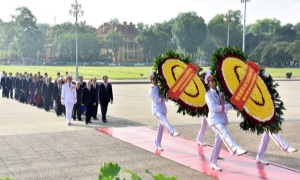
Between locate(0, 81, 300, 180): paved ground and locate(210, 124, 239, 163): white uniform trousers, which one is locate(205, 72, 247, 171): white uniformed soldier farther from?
locate(0, 81, 300, 180): paved ground

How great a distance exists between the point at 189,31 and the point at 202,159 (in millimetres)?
98003

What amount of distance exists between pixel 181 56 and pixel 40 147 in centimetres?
429

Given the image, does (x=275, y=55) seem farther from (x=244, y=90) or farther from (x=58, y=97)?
(x=244, y=90)

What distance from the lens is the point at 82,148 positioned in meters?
10.1

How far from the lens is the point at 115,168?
1829 millimetres

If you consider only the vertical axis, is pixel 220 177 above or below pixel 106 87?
below

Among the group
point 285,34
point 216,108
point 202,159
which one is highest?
point 285,34

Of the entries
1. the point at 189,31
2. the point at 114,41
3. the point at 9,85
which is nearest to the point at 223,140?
the point at 9,85

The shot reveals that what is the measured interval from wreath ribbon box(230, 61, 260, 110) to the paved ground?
4.97ft

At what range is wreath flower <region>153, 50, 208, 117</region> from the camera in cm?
1002

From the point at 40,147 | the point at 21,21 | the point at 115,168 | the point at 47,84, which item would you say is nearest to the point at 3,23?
the point at 21,21

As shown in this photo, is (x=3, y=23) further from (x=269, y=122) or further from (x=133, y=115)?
(x=269, y=122)

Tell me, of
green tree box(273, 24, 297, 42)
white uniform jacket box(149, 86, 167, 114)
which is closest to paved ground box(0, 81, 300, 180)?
white uniform jacket box(149, 86, 167, 114)

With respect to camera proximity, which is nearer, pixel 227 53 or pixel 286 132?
pixel 227 53
